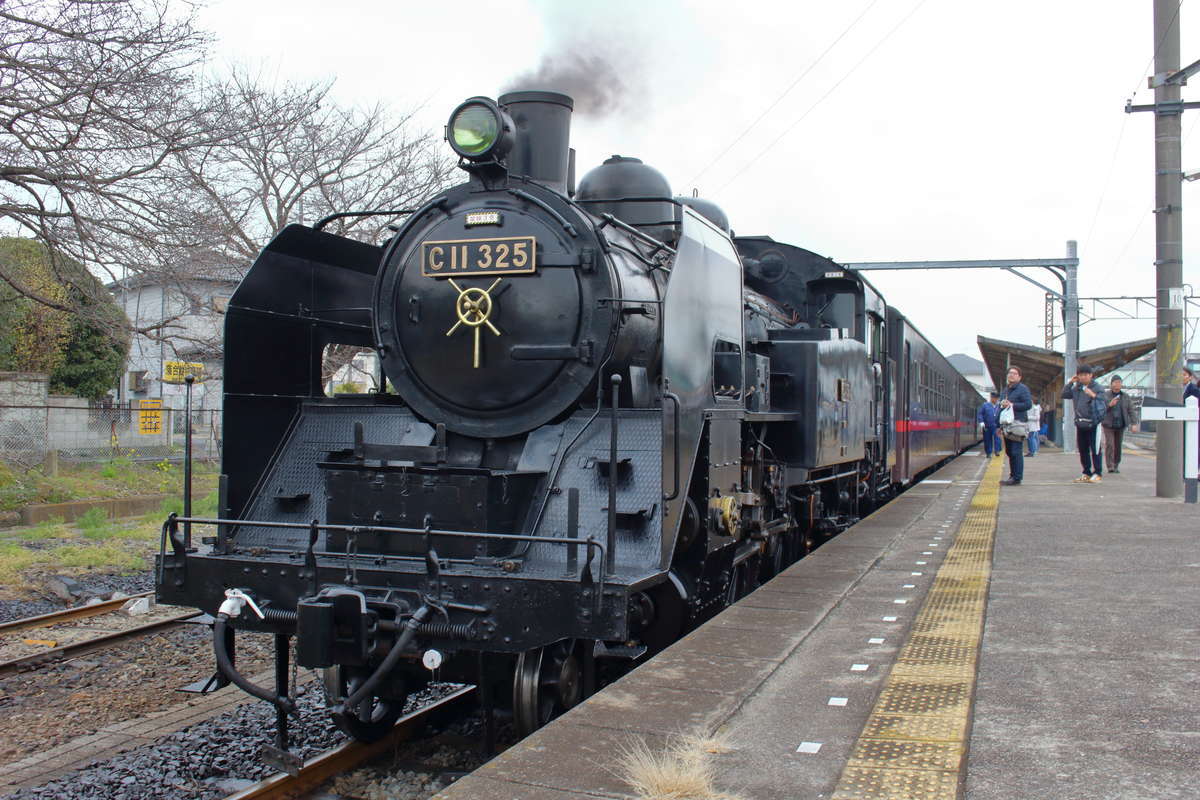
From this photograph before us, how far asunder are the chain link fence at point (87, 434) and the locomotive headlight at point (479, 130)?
11305mm

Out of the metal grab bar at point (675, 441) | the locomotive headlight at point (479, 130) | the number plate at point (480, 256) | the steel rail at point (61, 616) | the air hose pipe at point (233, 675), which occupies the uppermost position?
the locomotive headlight at point (479, 130)

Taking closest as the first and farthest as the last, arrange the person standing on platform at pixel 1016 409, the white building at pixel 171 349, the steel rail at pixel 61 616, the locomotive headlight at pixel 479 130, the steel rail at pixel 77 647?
1. the locomotive headlight at pixel 479 130
2. the steel rail at pixel 77 647
3. the steel rail at pixel 61 616
4. the person standing on platform at pixel 1016 409
5. the white building at pixel 171 349

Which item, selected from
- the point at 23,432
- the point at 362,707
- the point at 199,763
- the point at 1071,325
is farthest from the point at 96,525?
the point at 1071,325

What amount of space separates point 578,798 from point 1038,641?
2.85 meters

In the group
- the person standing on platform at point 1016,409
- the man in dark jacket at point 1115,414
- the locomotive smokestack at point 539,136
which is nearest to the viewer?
the locomotive smokestack at point 539,136

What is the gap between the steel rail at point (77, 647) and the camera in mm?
6438

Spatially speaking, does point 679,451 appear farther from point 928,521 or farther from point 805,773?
point 928,521

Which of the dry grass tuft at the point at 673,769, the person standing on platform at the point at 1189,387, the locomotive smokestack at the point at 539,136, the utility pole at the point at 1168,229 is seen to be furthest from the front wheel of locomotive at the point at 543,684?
the person standing on platform at the point at 1189,387

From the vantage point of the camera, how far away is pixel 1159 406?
11.4m

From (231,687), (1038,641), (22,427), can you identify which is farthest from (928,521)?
(22,427)

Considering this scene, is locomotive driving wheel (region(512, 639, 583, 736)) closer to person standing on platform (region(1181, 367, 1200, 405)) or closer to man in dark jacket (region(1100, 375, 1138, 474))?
person standing on platform (region(1181, 367, 1200, 405))

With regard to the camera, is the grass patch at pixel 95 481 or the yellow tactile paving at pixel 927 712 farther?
the grass patch at pixel 95 481

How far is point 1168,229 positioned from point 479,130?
987 centimetres

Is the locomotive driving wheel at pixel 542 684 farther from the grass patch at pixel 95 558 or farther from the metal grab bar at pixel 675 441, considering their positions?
the grass patch at pixel 95 558
